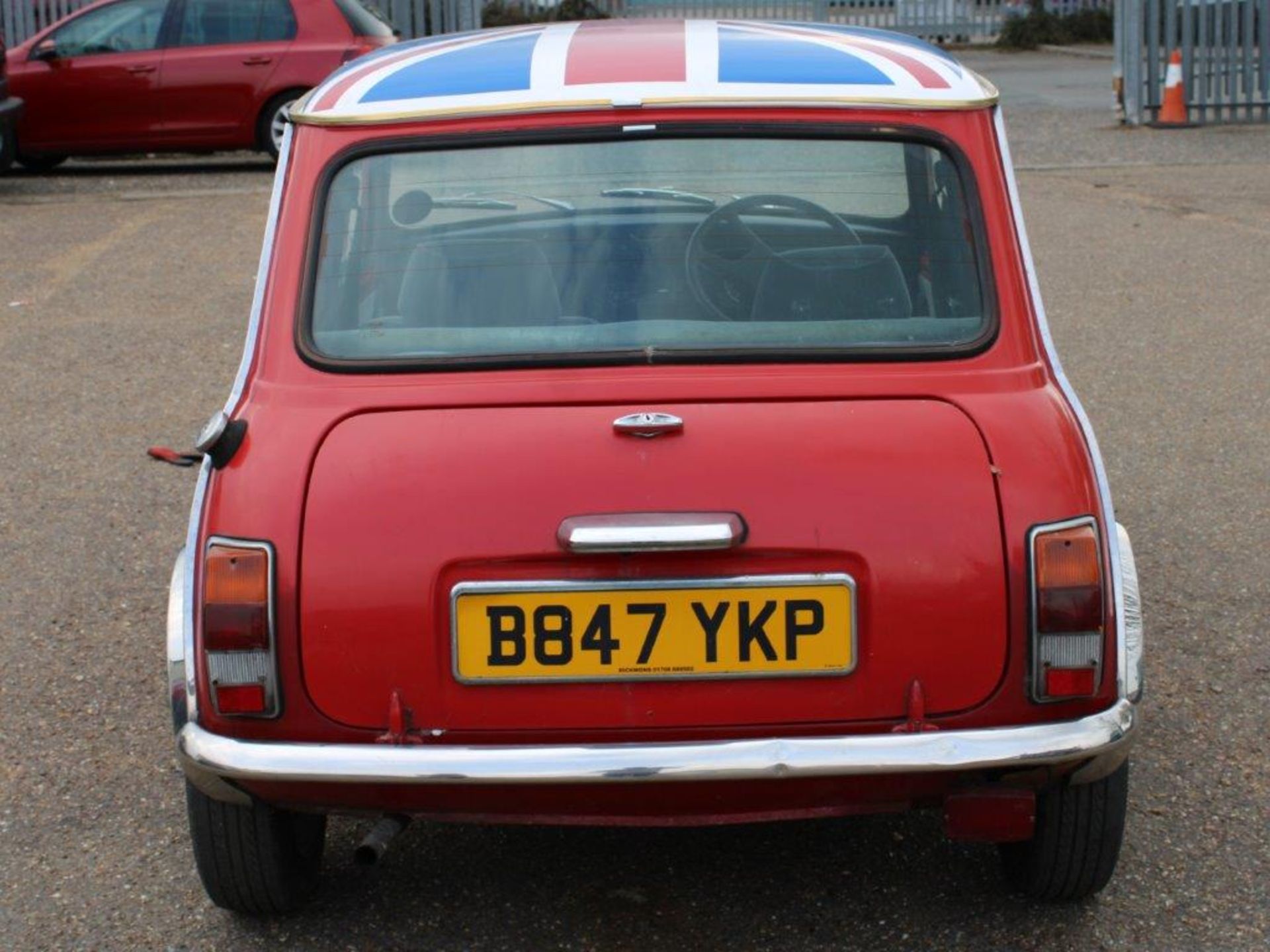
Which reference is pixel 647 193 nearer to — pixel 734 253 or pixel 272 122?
pixel 734 253

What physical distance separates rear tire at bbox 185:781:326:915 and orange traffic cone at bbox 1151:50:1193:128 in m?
16.2

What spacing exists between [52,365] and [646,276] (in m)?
6.12

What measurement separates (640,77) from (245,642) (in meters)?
1.36

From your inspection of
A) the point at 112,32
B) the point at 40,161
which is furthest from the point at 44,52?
the point at 40,161

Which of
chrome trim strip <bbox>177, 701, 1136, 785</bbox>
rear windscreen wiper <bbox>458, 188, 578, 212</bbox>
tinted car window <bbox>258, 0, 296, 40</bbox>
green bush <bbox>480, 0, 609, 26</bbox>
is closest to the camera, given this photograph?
chrome trim strip <bbox>177, 701, 1136, 785</bbox>

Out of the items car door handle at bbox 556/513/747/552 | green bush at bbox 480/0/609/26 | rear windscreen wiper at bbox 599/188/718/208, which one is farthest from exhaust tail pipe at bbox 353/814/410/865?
→ green bush at bbox 480/0/609/26

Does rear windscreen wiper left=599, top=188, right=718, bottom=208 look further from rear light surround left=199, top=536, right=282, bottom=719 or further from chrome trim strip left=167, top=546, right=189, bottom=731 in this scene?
chrome trim strip left=167, top=546, right=189, bottom=731

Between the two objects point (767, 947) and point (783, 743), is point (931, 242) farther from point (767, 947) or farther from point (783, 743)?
point (767, 947)

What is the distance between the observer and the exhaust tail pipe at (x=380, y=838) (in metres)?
3.34

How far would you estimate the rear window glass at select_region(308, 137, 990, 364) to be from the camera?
3.60 m

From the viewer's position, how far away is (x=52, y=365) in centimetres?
908

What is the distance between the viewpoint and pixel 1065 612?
3.23 meters

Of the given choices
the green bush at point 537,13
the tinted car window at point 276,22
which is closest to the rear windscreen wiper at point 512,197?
the tinted car window at point 276,22

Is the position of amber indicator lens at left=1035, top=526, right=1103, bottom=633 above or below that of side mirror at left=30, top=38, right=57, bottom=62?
below
